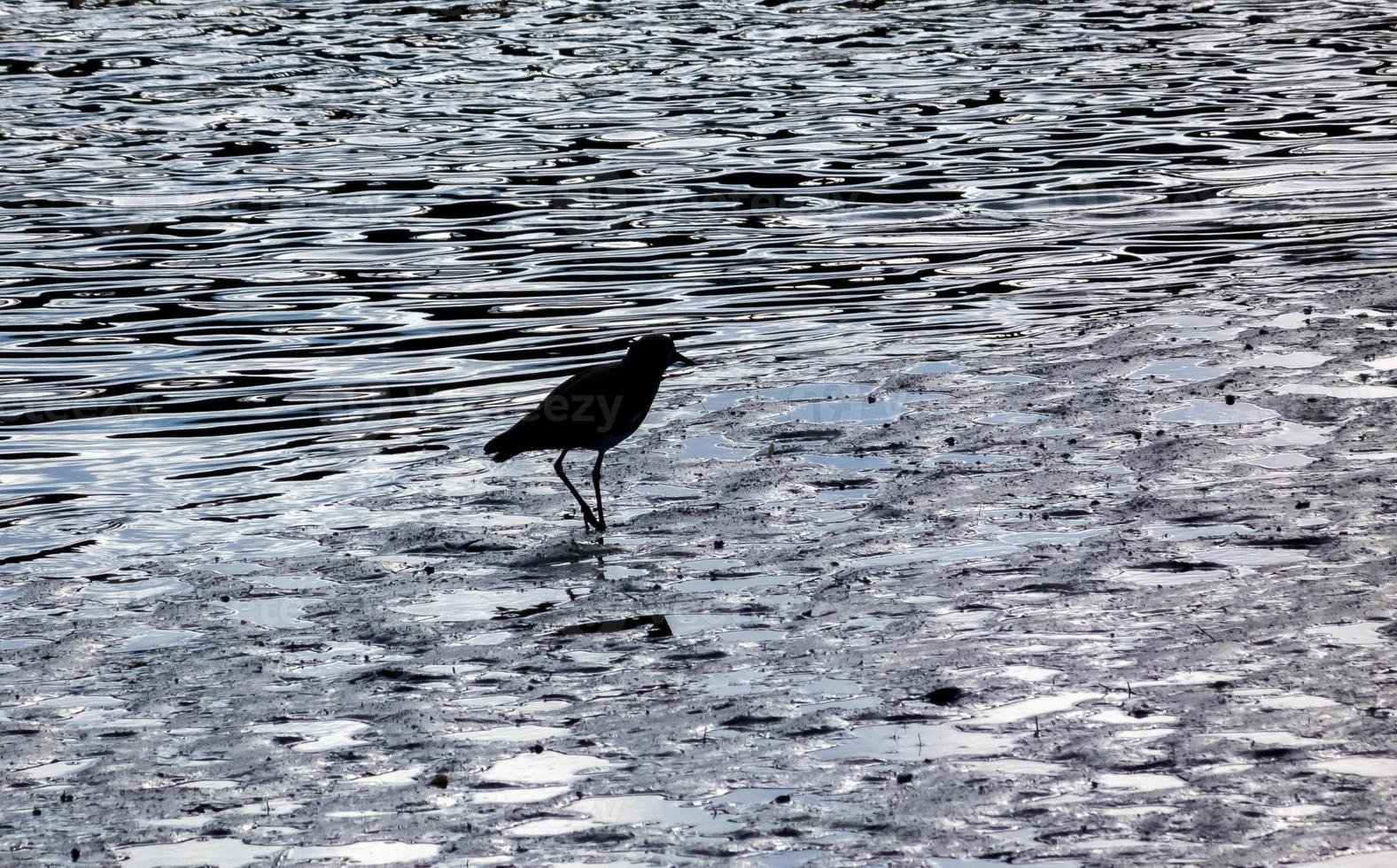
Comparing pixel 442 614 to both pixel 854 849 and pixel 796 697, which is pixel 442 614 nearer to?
pixel 796 697

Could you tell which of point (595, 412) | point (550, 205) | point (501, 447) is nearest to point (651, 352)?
point (595, 412)

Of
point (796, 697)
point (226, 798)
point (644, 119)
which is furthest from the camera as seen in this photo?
point (644, 119)

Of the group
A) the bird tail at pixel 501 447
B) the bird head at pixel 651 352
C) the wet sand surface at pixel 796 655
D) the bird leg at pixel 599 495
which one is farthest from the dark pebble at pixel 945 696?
the bird tail at pixel 501 447

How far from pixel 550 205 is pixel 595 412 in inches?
419

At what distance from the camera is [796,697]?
6.91 m

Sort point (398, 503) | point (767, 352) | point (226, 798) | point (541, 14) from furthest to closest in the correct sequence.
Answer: point (541, 14) → point (767, 352) → point (398, 503) → point (226, 798)

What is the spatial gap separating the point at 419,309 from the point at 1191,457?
845 cm

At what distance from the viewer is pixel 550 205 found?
65.3 ft

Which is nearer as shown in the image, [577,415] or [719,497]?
[577,415]

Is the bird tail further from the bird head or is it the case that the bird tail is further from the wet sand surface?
the bird head

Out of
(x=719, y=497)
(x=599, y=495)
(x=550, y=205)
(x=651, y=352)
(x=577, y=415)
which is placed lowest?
(x=550, y=205)

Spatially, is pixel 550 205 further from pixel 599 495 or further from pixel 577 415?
pixel 599 495

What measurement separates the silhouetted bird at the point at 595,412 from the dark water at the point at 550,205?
1469 millimetres

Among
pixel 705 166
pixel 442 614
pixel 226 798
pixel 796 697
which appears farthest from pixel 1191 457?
pixel 705 166
